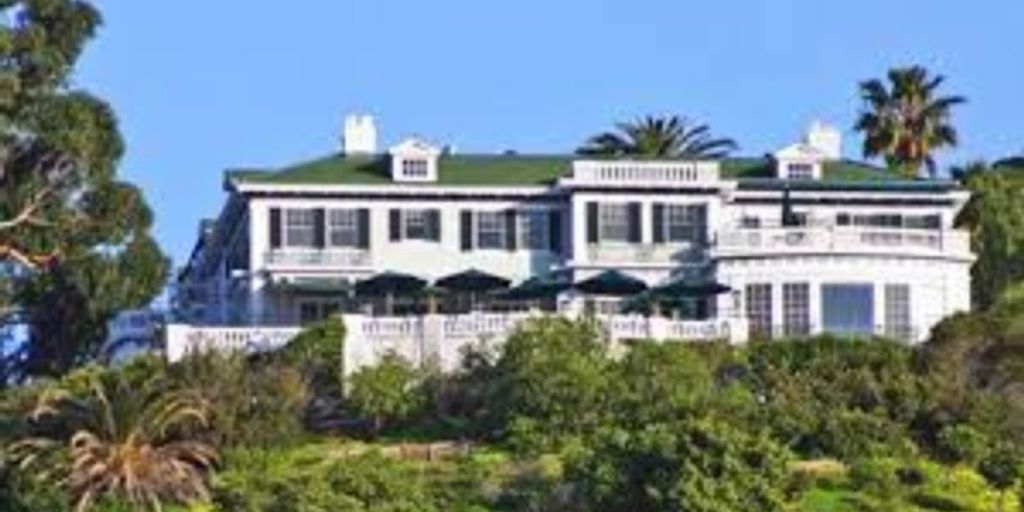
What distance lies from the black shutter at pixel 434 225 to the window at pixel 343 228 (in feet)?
6.17

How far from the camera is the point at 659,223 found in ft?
327

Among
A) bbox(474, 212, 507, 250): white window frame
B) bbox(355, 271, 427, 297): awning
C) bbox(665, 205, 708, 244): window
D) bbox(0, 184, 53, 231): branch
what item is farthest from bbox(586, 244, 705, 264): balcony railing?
bbox(0, 184, 53, 231): branch

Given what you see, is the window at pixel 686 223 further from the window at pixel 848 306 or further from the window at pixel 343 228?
the window at pixel 343 228

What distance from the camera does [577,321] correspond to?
88438mm

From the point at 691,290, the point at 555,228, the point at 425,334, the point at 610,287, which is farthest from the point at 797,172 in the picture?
the point at 425,334

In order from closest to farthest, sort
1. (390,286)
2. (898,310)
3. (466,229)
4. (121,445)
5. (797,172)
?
(121,445)
(390,286)
(898,310)
(466,229)
(797,172)

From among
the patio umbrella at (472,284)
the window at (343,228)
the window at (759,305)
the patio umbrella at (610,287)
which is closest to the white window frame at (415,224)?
the window at (343,228)

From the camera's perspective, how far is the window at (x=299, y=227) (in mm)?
99375

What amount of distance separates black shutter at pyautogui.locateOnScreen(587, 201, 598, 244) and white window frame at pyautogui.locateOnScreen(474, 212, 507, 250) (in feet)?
7.65

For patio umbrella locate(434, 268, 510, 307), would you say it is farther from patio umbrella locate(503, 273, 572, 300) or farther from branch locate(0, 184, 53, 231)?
branch locate(0, 184, 53, 231)

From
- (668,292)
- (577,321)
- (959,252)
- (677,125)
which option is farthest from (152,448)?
(677,125)

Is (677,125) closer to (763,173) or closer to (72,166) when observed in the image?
(763,173)

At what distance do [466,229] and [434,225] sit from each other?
86 centimetres

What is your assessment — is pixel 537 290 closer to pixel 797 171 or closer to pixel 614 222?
pixel 614 222
